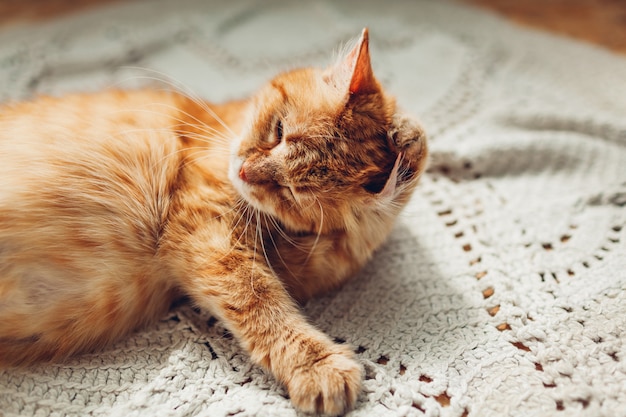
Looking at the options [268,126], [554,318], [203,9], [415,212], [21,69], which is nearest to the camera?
[554,318]

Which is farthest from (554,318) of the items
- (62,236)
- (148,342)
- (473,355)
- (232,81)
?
(232,81)

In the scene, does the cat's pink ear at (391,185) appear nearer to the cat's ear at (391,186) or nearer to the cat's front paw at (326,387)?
the cat's ear at (391,186)

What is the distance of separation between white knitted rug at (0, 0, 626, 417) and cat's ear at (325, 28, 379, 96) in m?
0.43

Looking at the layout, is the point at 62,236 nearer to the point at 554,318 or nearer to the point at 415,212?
the point at 415,212

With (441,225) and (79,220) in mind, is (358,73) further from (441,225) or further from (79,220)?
(79,220)

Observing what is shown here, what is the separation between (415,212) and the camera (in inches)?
51.9

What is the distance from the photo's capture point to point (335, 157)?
0.96 meters

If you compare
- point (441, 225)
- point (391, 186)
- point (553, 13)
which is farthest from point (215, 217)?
point (553, 13)

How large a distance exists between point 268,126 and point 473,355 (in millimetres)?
654

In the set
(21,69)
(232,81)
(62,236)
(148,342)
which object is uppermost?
(232,81)

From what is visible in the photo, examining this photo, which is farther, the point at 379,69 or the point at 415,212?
the point at 379,69

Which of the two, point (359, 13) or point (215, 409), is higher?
point (359, 13)

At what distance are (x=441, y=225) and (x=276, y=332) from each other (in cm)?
56

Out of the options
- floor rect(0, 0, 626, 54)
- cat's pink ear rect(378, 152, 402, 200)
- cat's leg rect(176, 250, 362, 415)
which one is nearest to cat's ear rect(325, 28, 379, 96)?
cat's pink ear rect(378, 152, 402, 200)
